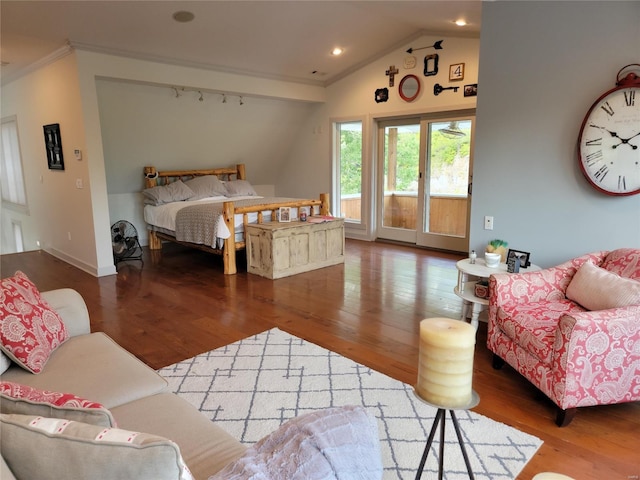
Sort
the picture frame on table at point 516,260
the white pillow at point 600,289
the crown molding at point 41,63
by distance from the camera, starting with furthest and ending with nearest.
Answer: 1. the crown molding at point 41,63
2. the picture frame on table at point 516,260
3. the white pillow at point 600,289

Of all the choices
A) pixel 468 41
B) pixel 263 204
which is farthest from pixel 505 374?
pixel 468 41

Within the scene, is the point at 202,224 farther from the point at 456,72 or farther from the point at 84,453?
the point at 84,453

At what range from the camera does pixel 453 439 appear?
2043 millimetres

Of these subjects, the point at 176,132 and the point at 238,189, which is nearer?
the point at 176,132

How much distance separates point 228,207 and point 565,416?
12.6 ft

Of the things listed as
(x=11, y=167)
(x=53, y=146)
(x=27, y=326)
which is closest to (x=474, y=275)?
(x=27, y=326)

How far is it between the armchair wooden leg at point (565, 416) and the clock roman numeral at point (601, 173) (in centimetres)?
151

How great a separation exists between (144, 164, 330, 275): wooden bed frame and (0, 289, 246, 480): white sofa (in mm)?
2785

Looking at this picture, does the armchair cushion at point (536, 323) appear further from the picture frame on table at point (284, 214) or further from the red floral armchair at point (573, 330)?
the picture frame on table at point (284, 214)

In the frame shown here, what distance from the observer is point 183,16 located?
13.9ft

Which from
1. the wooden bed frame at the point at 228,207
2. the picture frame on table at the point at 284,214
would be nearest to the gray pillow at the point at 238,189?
the wooden bed frame at the point at 228,207

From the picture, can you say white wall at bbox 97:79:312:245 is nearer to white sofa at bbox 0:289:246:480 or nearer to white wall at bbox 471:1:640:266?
white sofa at bbox 0:289:246:480

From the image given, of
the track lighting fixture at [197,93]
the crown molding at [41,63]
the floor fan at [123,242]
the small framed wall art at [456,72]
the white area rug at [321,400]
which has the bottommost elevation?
the white area rug at [321,400]

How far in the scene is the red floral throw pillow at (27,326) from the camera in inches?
70.6
